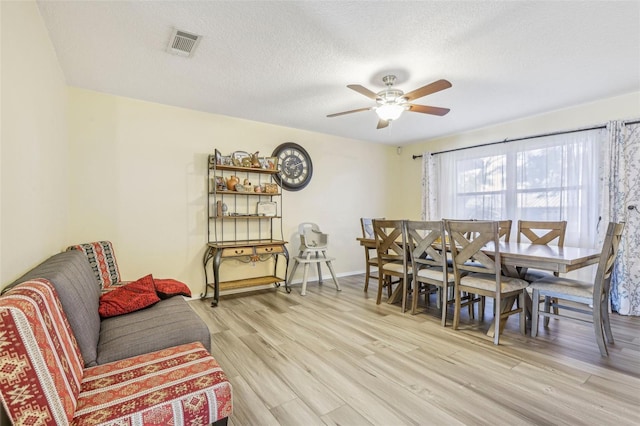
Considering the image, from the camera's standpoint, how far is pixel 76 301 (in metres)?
1.47

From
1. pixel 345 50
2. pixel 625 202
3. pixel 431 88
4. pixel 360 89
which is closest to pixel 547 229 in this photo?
pixel 625 202

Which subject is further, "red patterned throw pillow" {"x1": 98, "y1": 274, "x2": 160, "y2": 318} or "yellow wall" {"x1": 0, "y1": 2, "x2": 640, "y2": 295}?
"red patterned throw pillow" {"x1": 98, "y1": 274, "x2": 160, "y2": 318}

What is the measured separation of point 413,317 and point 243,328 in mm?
1723

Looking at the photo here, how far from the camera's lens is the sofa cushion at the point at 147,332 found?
5.12 feet

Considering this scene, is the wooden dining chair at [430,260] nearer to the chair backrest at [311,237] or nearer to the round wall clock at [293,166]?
the chair backrest at [311,237]

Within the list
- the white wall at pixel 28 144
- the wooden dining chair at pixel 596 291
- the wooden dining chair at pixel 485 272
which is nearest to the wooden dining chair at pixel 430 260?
the wooden dining chair at pixel 485 272

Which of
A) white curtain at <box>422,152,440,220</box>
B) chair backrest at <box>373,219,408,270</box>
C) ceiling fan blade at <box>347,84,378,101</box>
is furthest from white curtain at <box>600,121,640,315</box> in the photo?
ceiling fan blade at <box>347,84,378,101</box>

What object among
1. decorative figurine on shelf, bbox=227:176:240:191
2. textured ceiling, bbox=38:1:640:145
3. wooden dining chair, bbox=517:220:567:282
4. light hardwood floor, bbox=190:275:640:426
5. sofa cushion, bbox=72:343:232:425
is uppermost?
textured ceiling, bbox=38:1:640:145

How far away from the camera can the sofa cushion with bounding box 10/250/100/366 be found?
1376 millimetres

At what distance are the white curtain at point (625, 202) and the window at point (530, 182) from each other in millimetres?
142

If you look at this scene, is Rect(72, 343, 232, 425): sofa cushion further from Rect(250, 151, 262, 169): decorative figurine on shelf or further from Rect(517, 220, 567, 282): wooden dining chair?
Rect(517, 220, 567, 282): wooden dining chair

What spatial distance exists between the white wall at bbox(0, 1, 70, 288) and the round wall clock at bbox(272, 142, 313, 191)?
2512 mm

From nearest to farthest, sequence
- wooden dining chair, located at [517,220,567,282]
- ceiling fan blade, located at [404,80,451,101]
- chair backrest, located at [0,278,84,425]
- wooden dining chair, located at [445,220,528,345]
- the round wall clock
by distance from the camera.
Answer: chair backrest, located at [0,278,84,425] → ceiling fan blade, located at [404,80,451,101] → wooden dining chair, located at [445,220,528,345] → wooden dining chair, located at [517,220,567,282] → the round wall clock

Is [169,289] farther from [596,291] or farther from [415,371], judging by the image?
[596,291]
